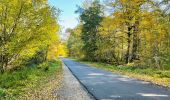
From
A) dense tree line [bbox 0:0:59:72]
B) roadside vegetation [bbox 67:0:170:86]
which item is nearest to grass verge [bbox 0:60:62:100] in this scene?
dense tree line [bbox 0:0:59:72]

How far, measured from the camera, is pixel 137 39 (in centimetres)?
4041

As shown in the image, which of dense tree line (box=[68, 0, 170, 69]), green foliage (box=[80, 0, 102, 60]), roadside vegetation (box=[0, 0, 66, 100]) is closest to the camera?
roadside vegetation (box=[0, 0, 66, 100])

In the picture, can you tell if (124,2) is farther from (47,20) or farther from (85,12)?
(85,12)

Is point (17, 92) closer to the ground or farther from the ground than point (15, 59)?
closer to the ground

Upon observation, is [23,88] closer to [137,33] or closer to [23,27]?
[23,27]

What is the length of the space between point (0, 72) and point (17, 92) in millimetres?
7842

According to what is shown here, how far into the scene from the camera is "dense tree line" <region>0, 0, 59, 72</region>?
19734 mm

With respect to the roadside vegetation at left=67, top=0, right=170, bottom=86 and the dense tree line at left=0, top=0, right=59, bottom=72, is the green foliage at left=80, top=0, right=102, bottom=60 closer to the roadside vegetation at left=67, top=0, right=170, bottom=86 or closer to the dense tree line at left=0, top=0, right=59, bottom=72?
the roadside vegetation at left=67, top=0, right=170, bottom=86

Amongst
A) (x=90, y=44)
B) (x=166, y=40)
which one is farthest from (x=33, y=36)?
(x=90, y=44)

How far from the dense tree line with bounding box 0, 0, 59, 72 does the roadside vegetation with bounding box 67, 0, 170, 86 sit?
7856 mm

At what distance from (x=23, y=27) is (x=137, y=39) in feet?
74.6

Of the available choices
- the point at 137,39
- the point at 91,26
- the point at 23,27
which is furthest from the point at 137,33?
the point at 91,26

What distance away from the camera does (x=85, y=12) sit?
6469 centimetres

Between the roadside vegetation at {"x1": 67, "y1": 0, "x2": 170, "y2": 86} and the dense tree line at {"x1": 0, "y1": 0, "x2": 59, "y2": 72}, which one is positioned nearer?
the dense tree line at {"x1": 0, "y1": 0, "x2": 59, "y2": 72}
